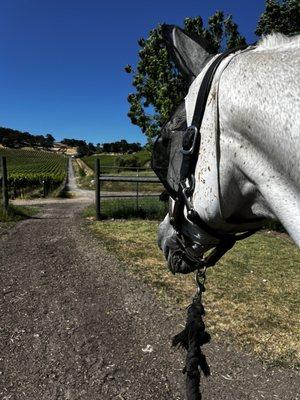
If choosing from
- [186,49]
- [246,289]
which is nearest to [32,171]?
[246,289]

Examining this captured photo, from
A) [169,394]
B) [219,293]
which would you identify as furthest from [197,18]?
[169,394]

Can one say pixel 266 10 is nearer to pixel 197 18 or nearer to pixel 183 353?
pixel 197 18

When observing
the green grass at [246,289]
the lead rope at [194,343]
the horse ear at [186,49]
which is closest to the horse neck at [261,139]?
the horse ear at [186,49]

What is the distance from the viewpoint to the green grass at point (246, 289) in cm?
415

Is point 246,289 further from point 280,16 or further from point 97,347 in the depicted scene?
point 280,16

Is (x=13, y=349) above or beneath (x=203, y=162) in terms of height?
beneath

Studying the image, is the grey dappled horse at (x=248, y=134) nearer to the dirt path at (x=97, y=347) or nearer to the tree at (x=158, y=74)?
the dirt path at (x=97, y=347)

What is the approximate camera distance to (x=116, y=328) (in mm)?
4379

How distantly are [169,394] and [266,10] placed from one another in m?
12.3

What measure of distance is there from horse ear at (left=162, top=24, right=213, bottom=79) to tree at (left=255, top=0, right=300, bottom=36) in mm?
10450

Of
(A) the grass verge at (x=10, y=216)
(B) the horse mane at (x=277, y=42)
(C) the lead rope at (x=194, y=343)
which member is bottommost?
(A) the grass verge at (x=10, y=216)

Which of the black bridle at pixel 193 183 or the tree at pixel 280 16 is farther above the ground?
the tree at pixel 280 16

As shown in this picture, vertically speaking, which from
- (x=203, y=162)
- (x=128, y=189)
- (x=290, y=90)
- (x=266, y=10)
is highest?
(x=266, y=10)

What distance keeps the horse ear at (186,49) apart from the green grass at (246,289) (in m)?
3.31
